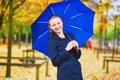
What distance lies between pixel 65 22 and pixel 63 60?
1001 millimetres

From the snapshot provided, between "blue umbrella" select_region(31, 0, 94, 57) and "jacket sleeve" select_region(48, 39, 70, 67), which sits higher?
"blue umbrella" select_region(31, 0, 94, 57)

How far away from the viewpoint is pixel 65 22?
21.3 feet

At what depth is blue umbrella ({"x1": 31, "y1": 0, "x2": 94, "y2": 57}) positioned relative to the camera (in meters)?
6.45

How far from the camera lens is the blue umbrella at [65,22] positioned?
6.45 m

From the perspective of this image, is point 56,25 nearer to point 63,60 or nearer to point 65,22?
point 63,60

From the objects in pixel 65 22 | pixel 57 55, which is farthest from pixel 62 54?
pixel 65 22

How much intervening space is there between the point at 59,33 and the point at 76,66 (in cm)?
Answer: 53

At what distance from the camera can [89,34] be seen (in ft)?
23.0

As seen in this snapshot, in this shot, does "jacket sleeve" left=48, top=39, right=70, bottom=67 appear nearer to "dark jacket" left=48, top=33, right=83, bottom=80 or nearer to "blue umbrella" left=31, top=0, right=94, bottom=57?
"dark jacket" left=48, top=33, right=83, bottom=80

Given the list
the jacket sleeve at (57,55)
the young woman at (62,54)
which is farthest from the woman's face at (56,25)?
the jacket sleeve at (57,55)

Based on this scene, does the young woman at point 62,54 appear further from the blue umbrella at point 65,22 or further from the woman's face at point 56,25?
the blue umbrella at point 65,22

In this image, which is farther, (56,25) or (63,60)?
(56,25)

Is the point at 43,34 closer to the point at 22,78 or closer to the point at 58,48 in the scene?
the point at 58,48

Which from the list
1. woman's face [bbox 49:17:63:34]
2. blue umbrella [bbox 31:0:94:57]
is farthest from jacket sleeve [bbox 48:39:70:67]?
blue umbrella [bbox 31:0:94:57]
